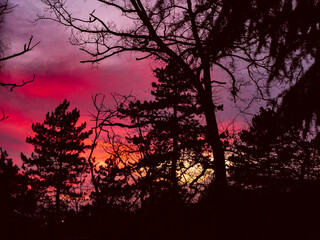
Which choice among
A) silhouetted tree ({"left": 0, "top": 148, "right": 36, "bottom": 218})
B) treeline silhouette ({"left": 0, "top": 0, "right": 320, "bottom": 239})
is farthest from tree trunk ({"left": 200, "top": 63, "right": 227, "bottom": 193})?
silhouetted tree ({"left": 0, "top": 148, "right": 36, "bottom": 218})

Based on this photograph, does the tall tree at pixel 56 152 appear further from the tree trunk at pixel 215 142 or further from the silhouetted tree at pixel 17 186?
the tree trunk at pixel 215 142

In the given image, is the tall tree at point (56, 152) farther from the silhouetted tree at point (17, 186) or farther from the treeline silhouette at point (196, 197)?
the treeline silhouette at point (196, 197)

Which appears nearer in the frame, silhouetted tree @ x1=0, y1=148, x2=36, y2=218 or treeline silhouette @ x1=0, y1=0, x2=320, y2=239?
treeline silhouette @ x1=0, y1=0, x2=320, y2=239

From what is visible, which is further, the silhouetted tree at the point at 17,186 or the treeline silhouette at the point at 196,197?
the silhouetted tree at the point at 17,186

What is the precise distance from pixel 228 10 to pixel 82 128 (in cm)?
2500

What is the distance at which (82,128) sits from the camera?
89.5 feet

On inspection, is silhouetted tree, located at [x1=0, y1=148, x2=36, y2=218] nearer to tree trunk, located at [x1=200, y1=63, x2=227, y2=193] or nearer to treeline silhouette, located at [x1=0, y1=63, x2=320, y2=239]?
treeline silhouette, located at [x1=0, y1=63, x2=320, y2=239]

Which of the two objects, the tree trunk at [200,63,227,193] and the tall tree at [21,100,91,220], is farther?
the tall tree at [21,100,91,220]

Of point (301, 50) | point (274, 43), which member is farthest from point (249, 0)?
point (301, 50)

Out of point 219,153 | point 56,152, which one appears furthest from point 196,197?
point 56,152

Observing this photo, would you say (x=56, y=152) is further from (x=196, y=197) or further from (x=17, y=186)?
(x=196, y=197)

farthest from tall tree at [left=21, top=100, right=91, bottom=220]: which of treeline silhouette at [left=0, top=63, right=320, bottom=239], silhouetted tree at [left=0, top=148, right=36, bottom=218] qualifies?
treeline silhouette at [left=0, top=63, right=320, bottom=239]

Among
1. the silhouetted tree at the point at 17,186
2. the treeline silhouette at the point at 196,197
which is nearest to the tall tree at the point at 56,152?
the silhouetted tree at the point at 17,186

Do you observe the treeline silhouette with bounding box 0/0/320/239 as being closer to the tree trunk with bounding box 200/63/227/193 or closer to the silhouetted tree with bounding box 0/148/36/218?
the tree trunk with bounding box 200/63/227/193
